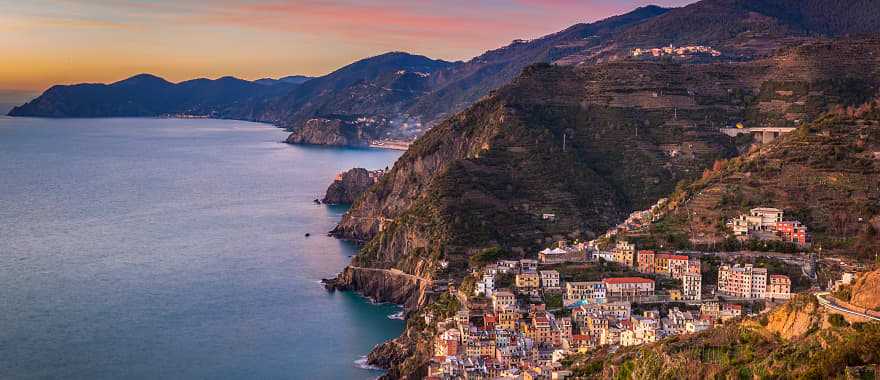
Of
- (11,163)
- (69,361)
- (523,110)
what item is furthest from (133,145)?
(69,361)

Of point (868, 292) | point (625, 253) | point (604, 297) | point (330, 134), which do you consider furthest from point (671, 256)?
point (330, 134)

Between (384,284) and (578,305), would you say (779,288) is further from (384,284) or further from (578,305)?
(384,284)

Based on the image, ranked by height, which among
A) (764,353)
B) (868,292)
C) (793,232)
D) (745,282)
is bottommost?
(745,282)

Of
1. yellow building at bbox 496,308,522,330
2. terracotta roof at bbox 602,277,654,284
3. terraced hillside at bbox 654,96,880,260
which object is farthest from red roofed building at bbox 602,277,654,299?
terraced hillside at bbox 654,96,880,260

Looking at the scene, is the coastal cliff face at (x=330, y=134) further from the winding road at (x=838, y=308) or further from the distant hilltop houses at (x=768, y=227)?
the winding road at (x=838, y=308)

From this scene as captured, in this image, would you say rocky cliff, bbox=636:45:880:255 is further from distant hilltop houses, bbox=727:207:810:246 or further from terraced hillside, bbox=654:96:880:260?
distant hilltop houses, bbox=727:207:810:246

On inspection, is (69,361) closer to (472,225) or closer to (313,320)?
(313,320)

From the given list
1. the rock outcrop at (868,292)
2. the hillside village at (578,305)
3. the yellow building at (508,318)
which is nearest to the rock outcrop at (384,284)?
the hillside village at (578,305)
